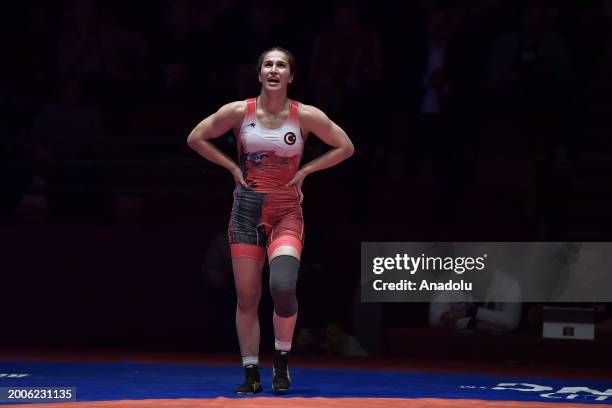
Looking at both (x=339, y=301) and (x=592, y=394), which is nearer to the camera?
(x=592, y=394)

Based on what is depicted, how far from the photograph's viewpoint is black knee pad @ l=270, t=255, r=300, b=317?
576 centimetres

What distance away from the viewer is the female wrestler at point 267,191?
591 centimetres

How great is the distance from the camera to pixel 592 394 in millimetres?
6188

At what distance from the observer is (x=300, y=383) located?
6441mm

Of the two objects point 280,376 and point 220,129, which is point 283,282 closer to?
point 280,376

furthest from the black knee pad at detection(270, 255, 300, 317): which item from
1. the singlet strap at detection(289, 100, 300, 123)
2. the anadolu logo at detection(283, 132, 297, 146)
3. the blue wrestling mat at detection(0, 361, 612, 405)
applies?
the singlet strap at detection(289, 100, 300, 123)

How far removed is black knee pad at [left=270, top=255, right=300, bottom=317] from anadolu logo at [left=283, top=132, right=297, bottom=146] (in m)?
0.60

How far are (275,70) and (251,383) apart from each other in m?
1.63

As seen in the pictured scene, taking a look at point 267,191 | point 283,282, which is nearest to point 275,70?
point 267,191

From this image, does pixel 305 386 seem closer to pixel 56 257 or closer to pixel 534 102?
pixel 56 257

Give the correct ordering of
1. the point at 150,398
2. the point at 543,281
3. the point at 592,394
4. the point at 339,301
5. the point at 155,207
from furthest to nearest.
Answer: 1. the point at 155,207
2. the point at 339,301
3. the point at 543,281
4. the point at 592,394
5. the point at 150,398

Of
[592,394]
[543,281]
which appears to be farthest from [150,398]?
[543,281]

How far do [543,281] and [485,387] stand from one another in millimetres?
1897

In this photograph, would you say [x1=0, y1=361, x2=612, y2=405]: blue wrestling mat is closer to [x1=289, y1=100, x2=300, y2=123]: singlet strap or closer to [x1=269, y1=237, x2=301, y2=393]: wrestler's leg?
[x1=269, y1=237, x2=301, y2=393]: wrestler's leg
